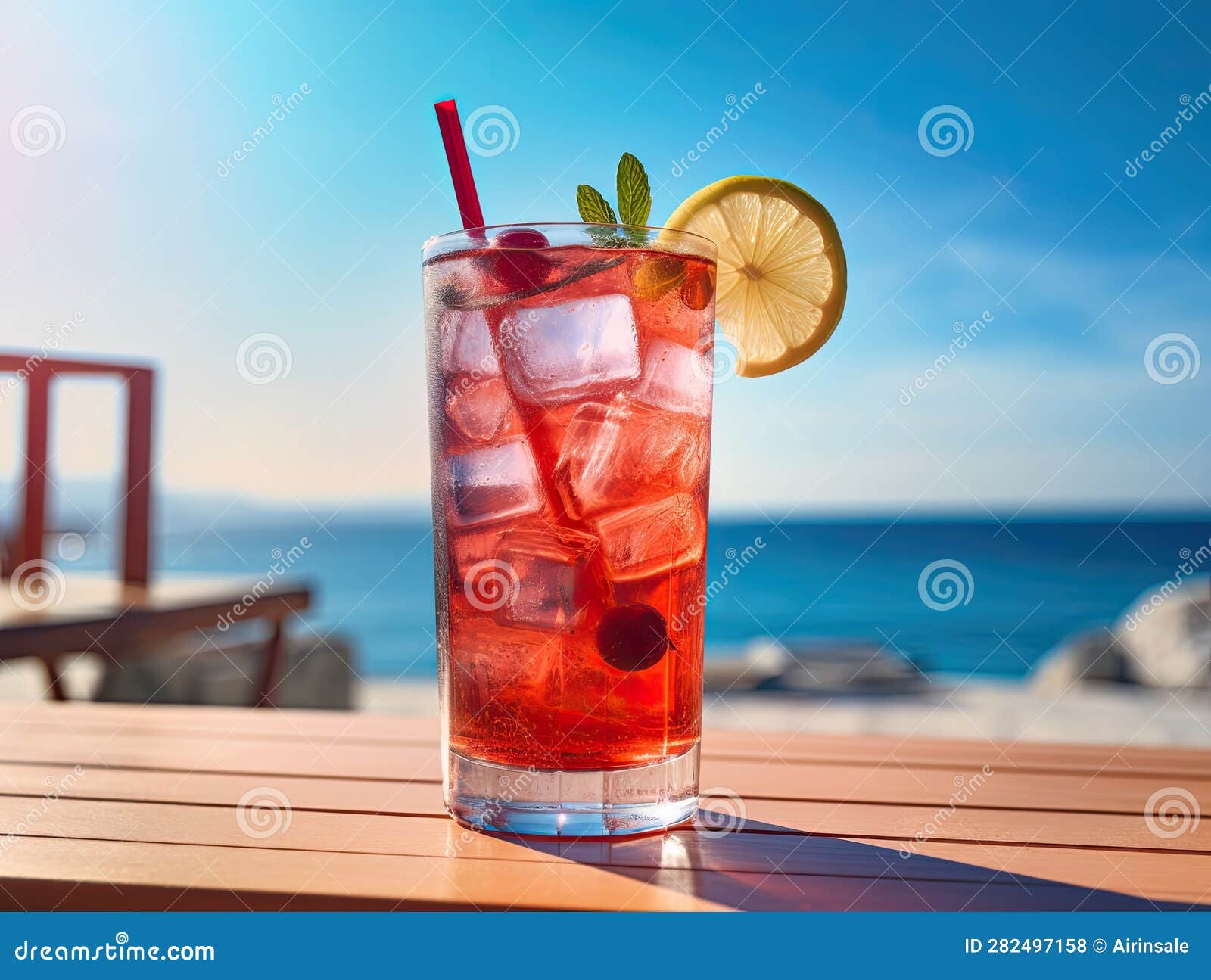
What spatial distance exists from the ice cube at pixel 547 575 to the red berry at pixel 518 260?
0.99 feet

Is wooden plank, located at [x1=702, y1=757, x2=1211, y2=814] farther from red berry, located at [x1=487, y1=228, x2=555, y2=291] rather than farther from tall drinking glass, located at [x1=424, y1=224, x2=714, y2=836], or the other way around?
red berry, located at [x1=487, y1=228, x2=555, y2=291]

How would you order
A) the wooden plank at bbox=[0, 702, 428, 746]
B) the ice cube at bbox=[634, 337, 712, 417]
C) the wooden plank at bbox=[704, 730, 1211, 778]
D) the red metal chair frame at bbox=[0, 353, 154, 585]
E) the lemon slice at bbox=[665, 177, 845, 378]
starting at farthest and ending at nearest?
1. the red metal chair frame at bbox=[0, 353, 154, 585]
2. the wooden plank at bbox=[0, 702, 428, 746]
3. the wooden plank at bbox=[704, 730, 1211, 778]
4. the lemon slice at bbox=[665, 177, 845, 378]
5. the ice cube at bbox=[634, 337, 712, 417]

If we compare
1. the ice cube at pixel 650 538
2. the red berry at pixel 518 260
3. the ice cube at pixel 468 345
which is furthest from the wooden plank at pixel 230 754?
the red berry at pixel 518 260

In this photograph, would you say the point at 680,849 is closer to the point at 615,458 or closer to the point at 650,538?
the point at 650,538

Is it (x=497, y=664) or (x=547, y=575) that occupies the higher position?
→ (x=547, y=575)

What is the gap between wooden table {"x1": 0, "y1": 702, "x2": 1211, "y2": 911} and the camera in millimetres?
885

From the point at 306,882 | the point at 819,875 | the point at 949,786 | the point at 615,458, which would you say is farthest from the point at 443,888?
the point at 949,786

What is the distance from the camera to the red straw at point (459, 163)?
1246 mm

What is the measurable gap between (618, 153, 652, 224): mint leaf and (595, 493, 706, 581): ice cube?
36cm

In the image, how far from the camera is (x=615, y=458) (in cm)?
115

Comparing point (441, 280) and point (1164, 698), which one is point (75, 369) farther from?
point (1164, 698)

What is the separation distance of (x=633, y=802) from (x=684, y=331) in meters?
0.58

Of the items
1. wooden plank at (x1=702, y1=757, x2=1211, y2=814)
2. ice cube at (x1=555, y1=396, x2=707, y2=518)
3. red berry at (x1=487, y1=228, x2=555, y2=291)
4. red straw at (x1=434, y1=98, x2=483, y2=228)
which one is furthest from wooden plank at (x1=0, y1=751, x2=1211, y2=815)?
red straw at (x1=434, y1=98, x2=483, y2=228)

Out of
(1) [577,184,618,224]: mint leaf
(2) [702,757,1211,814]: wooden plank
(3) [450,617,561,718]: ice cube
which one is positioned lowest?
(2) [702,757,1211,814]: wooden plank
